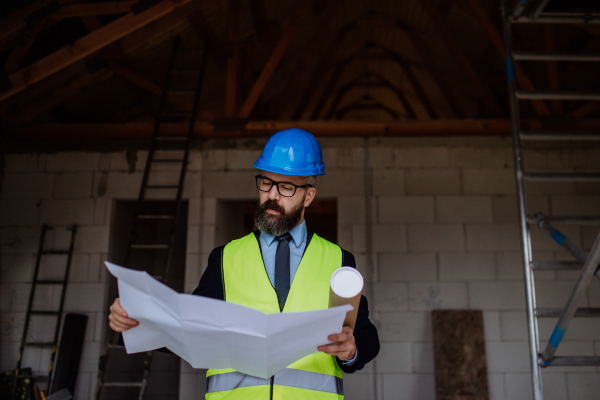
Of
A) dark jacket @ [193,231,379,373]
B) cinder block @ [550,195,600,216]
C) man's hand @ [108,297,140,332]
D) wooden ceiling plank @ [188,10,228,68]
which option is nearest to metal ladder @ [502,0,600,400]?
dark jacket @ [193,231,379,373]

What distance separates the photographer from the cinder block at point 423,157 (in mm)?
4613

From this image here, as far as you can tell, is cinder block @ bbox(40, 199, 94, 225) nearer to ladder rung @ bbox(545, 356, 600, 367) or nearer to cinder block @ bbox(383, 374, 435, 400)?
cinder block @ bbox(383, 374, 435, 400)

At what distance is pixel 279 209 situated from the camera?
1.58 metres

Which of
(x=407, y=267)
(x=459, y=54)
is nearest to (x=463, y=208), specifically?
(x=407, y=267)

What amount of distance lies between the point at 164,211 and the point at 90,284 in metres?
1.84

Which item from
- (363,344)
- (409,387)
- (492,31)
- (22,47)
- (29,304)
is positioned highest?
(492,31)

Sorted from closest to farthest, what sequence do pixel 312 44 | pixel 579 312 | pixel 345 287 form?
pixel 345 287 → pixel 579 312 → pixel 312 44

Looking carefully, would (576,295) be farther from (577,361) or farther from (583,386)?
(583,386)

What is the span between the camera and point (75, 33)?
3.72 meters

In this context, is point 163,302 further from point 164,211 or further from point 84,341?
point 164,211

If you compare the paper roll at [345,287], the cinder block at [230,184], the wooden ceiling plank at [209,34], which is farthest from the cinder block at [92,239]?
the paper roll at [345,287]

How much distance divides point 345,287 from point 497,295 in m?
3.70

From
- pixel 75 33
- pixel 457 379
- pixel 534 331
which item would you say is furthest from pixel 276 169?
pixel 457 379

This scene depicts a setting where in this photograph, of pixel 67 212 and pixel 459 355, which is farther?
pixel 67 212
